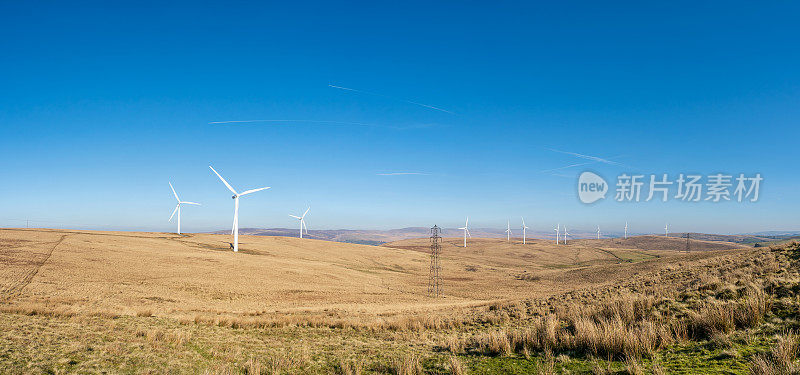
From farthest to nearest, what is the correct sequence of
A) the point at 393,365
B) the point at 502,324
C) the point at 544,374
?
the point at 502,324
the point at 393,365
the point at 544,374

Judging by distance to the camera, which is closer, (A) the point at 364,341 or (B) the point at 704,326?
(B) the point at 704,326

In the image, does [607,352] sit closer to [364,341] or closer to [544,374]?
[544,374]

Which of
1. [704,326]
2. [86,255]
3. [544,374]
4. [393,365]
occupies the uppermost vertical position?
[704,326]

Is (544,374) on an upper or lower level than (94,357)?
upper

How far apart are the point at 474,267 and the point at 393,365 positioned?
3146 inches

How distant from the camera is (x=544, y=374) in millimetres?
7832

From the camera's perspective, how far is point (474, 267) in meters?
86.9

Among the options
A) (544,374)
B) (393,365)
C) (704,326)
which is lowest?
(393,365)

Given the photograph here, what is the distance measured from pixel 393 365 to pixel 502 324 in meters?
11.0

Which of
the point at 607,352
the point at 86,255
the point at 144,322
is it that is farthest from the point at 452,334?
the point at 86,255

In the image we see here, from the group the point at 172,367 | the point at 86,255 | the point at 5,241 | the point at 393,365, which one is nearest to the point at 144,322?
the point at 172,367

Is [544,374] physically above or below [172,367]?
above

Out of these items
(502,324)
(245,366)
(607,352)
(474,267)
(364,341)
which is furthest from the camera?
(474,267)

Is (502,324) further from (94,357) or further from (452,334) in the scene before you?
(94,357)
